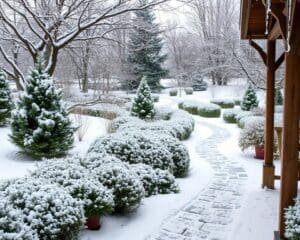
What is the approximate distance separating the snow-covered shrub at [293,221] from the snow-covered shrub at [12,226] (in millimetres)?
2180

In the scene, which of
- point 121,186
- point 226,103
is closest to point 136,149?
point 121,186

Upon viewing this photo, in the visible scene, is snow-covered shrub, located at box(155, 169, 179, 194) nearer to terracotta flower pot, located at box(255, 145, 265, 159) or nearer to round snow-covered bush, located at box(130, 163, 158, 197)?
round snow-covered bush, located at box(130, 163, 158, 197)

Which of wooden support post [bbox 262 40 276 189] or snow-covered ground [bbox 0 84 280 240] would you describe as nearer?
snow-covered ground [bbox 0 84 280 240]

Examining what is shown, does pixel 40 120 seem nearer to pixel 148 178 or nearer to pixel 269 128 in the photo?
pixel 148 178

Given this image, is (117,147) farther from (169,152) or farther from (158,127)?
(158,127)

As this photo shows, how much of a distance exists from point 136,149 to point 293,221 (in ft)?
11.2

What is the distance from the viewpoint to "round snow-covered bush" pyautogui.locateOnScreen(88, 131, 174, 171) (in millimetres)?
5902

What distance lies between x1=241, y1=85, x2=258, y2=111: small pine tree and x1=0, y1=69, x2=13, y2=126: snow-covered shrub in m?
11.1

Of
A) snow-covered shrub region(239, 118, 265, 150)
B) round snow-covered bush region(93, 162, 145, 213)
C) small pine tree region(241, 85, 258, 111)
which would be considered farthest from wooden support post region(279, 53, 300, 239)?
small pine tree region(241, 85, 258, 111)

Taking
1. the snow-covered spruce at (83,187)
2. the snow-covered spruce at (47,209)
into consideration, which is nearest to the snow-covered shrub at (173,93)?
the snow-covered spruce at (83,187)

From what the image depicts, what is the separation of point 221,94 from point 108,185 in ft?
72.5

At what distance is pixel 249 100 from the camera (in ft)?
55.9

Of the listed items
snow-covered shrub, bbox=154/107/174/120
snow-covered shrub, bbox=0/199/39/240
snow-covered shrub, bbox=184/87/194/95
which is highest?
snow-covered shrub, bbox=184/87/194/95

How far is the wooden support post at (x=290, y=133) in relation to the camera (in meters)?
3.29
